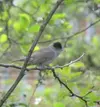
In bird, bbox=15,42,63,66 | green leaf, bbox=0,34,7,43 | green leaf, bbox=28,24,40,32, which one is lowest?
bird, bbox=15,42,63,66

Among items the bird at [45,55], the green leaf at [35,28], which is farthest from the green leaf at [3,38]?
the green leaf at [35,28]

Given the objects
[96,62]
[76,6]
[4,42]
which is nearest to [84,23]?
[96,62]

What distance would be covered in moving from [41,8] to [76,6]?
5.08 ft

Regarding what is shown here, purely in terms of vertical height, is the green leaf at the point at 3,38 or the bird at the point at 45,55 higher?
the green leaf at the point at 3,38

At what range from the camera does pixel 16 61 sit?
400 cm

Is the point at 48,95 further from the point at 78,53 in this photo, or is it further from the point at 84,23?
the point at 84,23


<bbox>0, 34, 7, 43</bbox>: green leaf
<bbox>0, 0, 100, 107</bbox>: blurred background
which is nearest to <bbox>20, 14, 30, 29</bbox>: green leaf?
<bbox>0, 0, 100, 107</bbox>: blurred background

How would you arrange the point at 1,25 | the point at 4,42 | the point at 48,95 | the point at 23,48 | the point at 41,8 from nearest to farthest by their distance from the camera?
1. the point at 48,95
2. the point at 23,48
3. the point at 41,8
4. the point at 4,42
5. the point at 1,25

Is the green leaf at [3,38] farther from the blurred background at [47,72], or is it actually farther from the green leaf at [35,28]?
the green leaf at [35,28]

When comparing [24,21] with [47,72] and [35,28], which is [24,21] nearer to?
[35,28]

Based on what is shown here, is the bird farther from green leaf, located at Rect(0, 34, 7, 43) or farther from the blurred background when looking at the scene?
green leaf, located at Rect(0, 34, 7, 43)

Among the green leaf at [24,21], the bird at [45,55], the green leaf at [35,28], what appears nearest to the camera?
the green leaf at [35,28]

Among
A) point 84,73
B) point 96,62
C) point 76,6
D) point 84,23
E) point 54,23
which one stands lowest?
point 84,23

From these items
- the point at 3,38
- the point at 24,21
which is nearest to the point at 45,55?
the point at 3,38
